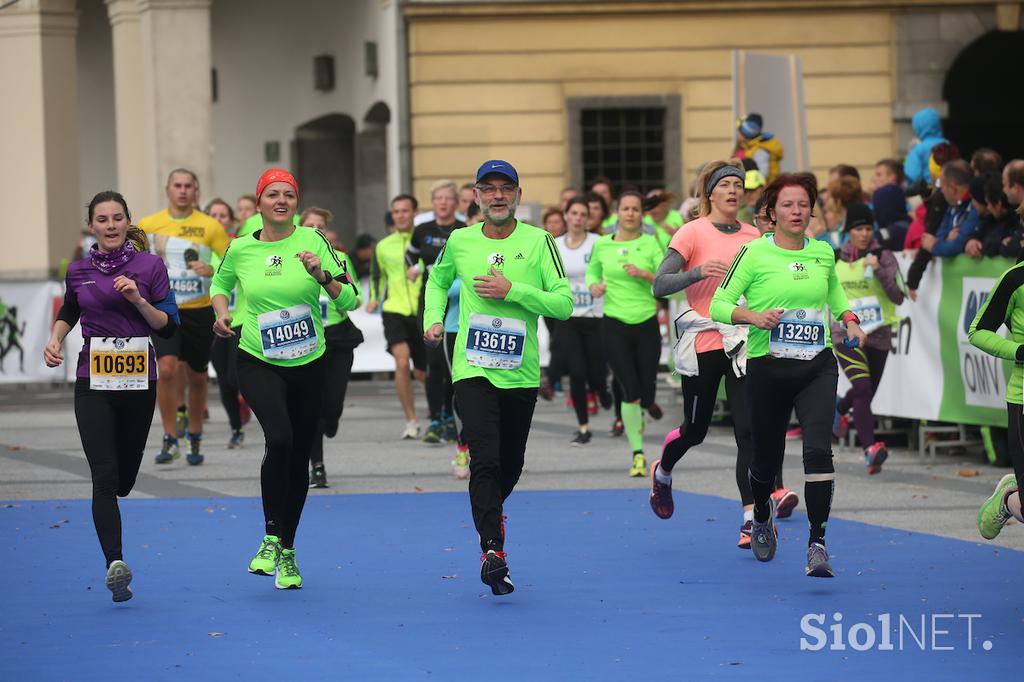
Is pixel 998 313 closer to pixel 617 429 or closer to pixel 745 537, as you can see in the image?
pixel 745 537

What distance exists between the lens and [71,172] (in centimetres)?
3077

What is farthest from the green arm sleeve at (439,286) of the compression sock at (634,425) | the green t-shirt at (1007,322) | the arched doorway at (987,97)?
the arched doorway at (987,97)

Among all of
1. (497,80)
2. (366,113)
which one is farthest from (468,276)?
(366,113)

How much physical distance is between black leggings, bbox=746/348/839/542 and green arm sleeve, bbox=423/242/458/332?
1.46 metres

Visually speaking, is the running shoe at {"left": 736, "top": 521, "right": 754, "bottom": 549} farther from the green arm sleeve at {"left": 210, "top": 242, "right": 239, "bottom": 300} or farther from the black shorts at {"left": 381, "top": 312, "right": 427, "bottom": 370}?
the black shorts at {"left": 381, "top": 312, "right": 427, "bottom": 370}

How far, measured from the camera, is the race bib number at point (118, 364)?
27.5 feet

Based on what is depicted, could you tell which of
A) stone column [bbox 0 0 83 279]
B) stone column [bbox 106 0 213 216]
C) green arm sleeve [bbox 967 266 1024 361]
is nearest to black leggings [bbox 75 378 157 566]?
green arm sleeve [bbox 967 266 1024 361]

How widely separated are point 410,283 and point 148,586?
721 centimetres

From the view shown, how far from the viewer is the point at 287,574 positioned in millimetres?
8594

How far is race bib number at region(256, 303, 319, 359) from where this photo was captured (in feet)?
28.3

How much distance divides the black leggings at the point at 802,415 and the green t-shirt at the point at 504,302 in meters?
0.99

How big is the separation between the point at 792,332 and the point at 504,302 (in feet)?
4.38

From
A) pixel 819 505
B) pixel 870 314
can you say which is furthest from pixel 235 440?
pixel 819 505

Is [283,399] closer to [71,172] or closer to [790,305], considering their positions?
[790,305]
